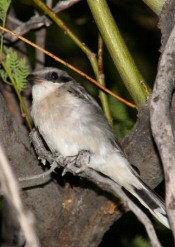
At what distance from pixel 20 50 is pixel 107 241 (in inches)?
84.4

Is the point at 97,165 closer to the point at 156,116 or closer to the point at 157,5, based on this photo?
the point at 157,5

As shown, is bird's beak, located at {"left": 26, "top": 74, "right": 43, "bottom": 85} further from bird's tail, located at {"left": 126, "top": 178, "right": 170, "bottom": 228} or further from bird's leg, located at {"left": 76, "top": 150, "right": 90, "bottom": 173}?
bird's tail, located at {"left": 126, "top": 178, "right": 170, "bottom": 228}

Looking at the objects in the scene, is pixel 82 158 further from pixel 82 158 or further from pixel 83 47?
pixel 83 47

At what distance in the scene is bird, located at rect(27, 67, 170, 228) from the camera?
14.7 ft

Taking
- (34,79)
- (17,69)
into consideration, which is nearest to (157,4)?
(17,69)

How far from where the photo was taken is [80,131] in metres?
4.52

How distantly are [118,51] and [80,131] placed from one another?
81 centimetres

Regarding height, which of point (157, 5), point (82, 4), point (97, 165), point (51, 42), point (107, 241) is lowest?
point (107, 241)

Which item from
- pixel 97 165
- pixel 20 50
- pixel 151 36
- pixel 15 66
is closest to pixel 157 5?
pixel 15 66

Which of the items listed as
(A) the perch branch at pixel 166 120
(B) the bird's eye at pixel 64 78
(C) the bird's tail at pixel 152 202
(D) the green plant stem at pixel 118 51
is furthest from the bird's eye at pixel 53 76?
(A) the perch branch at pixel 166 120

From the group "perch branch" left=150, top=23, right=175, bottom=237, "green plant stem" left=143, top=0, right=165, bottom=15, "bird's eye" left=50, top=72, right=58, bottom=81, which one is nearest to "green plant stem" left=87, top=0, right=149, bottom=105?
"green plant stem" left=143, top=0, right=165, bottom=15

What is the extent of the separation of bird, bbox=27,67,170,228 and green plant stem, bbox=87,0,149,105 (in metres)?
Answer: 0.56

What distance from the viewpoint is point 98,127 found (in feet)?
15.1

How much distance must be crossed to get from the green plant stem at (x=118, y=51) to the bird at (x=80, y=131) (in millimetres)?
556
